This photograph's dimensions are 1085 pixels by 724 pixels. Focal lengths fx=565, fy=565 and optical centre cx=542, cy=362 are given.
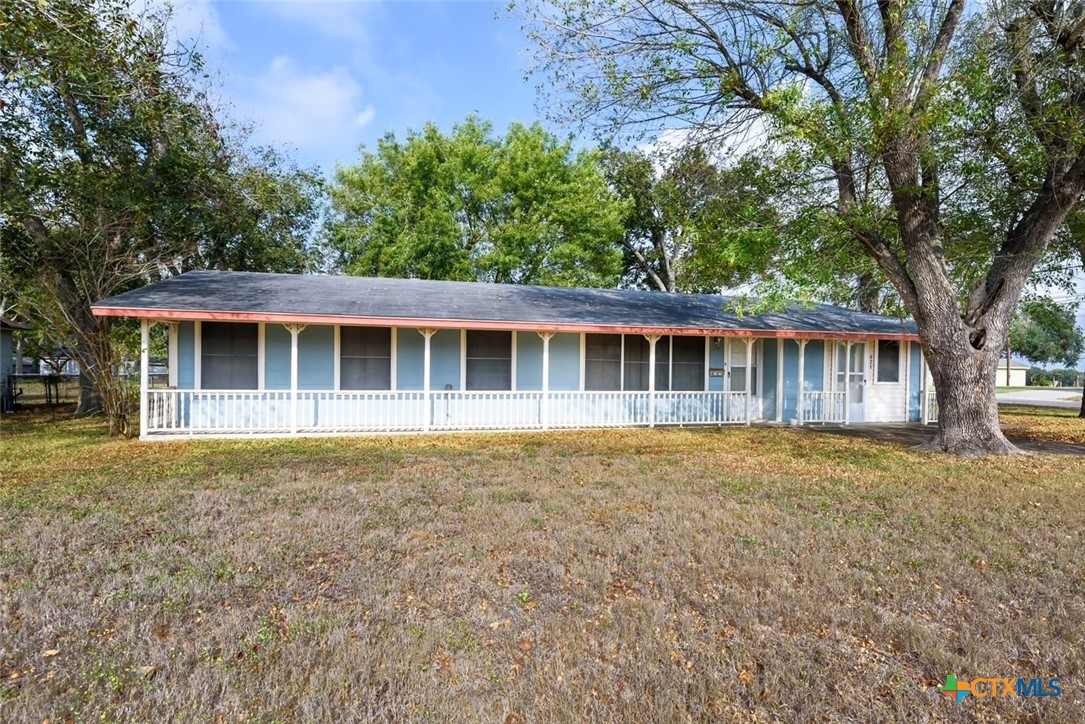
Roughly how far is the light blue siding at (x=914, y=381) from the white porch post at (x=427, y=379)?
12.0 metres

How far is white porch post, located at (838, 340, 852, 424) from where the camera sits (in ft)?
44.7

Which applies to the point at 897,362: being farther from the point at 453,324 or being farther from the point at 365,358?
the point at 365,358

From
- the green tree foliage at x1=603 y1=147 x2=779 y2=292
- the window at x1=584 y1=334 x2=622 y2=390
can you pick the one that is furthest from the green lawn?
the window at x1=584 y1=334 x2=622 y2=390

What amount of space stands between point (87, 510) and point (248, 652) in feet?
11.8

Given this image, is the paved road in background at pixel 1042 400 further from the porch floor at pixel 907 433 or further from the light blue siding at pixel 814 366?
the light blue siding at pixel 814 366

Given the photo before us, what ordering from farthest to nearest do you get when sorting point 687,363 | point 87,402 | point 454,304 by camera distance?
1. point 87,402
2. point 687,363
3. point 454,304

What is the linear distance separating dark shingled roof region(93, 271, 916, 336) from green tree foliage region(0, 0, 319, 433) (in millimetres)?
1827

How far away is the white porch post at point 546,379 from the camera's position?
36.7 feet

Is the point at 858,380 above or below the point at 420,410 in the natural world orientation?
above

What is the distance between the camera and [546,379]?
11.5 meters

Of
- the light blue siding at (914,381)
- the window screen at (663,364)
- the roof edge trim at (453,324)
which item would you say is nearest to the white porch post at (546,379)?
the roof edge trim at (453,324)

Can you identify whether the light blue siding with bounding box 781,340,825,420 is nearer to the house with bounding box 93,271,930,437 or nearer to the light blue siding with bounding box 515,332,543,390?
the house with bounding box 93,271,930,437

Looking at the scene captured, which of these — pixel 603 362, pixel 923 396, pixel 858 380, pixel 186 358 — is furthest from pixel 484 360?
pixel 923 396

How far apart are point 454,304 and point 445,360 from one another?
3.91ft
